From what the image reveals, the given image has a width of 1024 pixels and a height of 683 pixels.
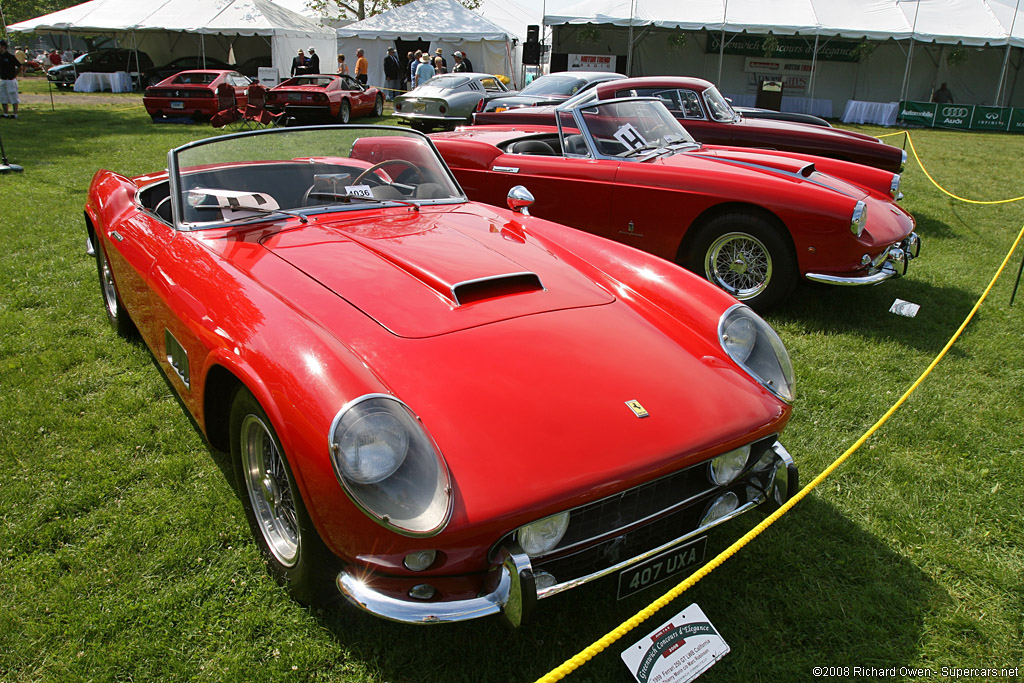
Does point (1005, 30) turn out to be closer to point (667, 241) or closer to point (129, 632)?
point (667, 241)

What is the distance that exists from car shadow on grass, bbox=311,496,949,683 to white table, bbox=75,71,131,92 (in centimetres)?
2629

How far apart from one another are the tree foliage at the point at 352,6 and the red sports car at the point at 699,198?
90.7 ft

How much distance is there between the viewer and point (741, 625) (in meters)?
2.28

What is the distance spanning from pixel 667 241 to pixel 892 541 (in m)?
2.92

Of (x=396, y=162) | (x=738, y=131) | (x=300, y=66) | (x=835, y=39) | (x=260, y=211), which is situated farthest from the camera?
(x=835, y=39)

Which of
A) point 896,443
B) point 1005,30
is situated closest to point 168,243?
point 896,443

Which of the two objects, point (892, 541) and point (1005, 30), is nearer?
point (892, 541)

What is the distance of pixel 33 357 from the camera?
12.9ft

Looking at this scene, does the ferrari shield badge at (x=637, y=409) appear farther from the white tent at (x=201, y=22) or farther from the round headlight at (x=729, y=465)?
the white tent at (x=201, y=22)

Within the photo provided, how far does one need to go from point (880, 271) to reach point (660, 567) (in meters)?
3.59

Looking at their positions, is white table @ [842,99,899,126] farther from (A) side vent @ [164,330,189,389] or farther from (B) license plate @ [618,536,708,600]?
(A) side vent @ [164,330,189,389]

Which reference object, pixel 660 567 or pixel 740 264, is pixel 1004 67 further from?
pixel 660 567

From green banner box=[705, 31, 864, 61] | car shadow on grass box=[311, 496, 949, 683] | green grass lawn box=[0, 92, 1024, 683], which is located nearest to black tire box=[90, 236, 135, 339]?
green grass lawn box=[0, 92, 1024, 683]

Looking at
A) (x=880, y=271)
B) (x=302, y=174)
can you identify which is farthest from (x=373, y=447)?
(x=880, y=271)
